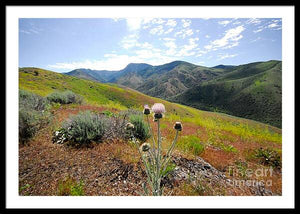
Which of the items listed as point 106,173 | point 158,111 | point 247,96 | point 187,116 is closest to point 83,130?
point 106,173

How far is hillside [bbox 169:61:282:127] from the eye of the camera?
2660 inches

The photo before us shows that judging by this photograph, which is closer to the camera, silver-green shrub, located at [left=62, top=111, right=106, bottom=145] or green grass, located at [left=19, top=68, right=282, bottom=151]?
silver-green shrub, located at [left=62, top=111, right=106, bottom=145]

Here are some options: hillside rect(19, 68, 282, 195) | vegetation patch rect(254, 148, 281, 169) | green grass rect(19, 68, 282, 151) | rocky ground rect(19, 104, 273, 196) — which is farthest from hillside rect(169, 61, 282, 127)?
rocky ground rect(19, 104, 273, 196)

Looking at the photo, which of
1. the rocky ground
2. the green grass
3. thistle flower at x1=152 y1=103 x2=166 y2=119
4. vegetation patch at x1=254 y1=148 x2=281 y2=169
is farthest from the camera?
the green grass

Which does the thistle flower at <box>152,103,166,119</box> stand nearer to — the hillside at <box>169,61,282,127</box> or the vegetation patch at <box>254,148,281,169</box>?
the vegetation patch at <box>254,148,281,169</box>

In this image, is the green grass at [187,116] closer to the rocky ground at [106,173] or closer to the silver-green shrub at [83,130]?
the rocky ground at [106,173]

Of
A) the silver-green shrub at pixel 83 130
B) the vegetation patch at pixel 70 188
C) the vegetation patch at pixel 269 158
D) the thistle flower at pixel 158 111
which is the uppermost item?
the thistle flower at pixel 158 111

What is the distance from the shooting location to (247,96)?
84000mm

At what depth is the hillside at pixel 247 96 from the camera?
67.6 m

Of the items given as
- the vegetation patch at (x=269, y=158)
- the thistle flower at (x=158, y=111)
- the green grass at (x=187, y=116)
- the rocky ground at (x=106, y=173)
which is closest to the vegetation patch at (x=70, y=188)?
the rocky ground at (x=106, y=173)

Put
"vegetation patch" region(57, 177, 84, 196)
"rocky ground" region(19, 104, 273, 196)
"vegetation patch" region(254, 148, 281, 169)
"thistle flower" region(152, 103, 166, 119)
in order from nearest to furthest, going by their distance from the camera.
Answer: "thistle flower" region(152, 103, 166, 119) < "vegetation patch" region(57, 177, 84, 196) < "rocky ground" region(19, 104, 273, 196) < "vegetation patch" region(254, 148, 281, 169)

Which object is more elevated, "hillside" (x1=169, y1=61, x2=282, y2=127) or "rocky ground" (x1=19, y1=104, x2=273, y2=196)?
"hillside" (x1=169, y1=61, x2=282, y2=127)

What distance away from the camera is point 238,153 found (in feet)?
11.8

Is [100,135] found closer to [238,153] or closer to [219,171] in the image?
[219,171]
